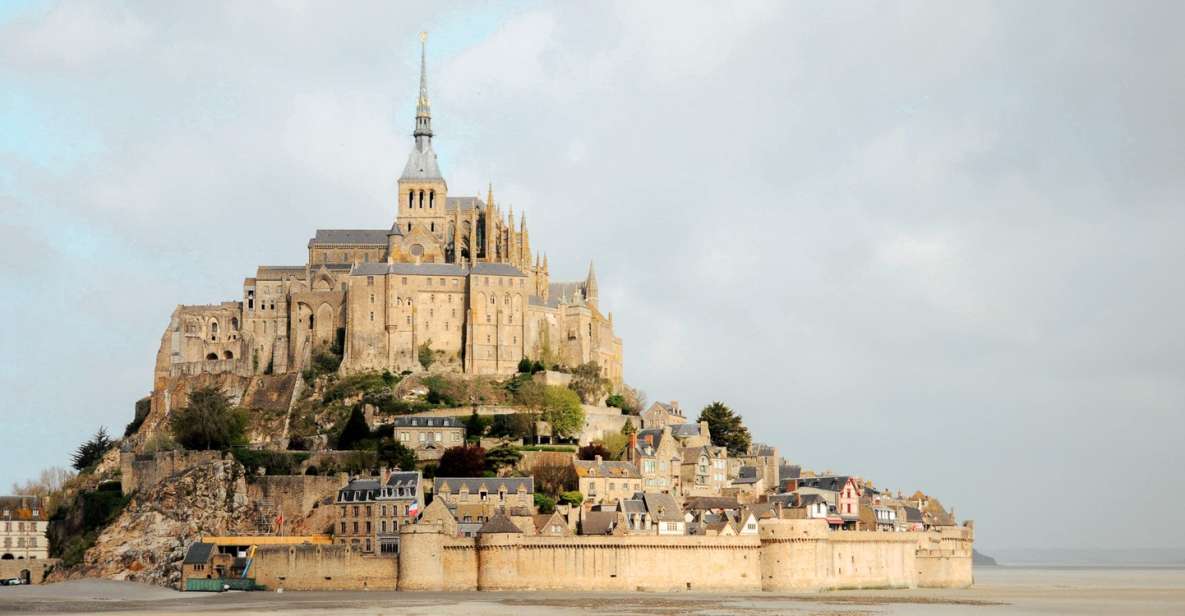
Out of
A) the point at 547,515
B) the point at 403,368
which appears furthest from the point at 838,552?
the point at 403,368

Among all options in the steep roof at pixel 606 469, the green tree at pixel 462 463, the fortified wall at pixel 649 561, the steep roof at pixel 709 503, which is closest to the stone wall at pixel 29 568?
the green tree at pixel 462 463

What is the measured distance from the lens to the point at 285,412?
92.2 meters

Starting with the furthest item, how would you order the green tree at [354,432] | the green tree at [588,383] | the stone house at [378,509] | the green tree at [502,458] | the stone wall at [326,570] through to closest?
the green tree at [588,383] < the green tree at [354,432] < the green tree at [502,458] < the stone house at [378,509] < the stone wall at [326,570]

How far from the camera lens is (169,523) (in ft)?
255

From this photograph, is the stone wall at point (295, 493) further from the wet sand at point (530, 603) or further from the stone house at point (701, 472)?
the stone house at point (701, 472)

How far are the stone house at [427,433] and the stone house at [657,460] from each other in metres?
9.39

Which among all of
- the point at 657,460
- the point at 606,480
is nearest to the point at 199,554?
the point at 606,480

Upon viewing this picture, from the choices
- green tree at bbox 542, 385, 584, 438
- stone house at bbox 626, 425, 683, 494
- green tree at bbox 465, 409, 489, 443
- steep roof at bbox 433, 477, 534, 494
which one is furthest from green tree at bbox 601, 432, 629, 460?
steep roof at bbox 433, 477, 534, 494

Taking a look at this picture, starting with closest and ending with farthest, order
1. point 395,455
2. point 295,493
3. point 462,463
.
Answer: point 295,493
point 462,463
point 395,455

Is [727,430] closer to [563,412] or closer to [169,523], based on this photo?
[563,412]

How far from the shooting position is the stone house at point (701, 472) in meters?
87.2

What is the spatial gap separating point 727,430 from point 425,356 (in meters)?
19.0

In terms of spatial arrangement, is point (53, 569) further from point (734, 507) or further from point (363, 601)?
point (734, 507)

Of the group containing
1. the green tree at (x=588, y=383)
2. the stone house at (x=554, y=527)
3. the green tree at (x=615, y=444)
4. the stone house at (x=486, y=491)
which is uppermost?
the green tree at (x=588, y=383)
